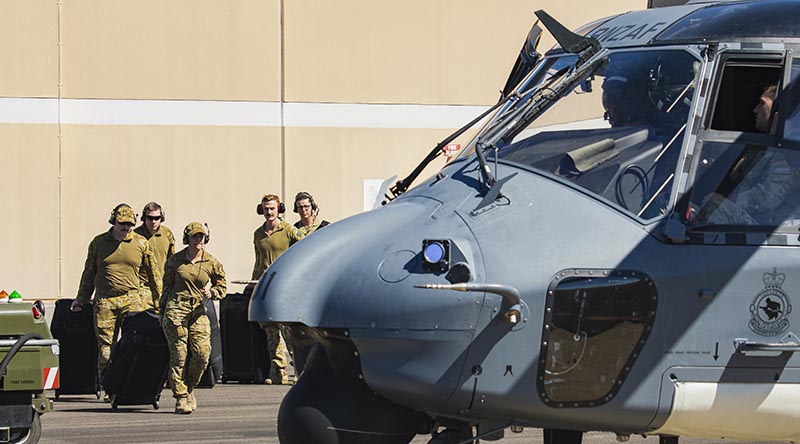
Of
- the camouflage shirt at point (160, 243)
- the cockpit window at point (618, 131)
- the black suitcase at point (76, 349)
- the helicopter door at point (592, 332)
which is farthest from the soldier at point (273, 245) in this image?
the helicopter door at point (592, 332)

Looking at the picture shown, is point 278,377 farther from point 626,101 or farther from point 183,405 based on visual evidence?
point 626,101

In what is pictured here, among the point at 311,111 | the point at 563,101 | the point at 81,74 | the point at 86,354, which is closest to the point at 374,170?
the point at 311,111

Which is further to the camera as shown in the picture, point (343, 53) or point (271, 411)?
point (343, 53)

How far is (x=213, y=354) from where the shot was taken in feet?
50.0

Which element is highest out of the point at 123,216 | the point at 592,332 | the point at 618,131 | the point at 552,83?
the point at 552,83

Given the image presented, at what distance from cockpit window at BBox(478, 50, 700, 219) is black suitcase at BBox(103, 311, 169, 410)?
24.5 ft

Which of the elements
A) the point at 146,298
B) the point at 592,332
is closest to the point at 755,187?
the point at 592,332

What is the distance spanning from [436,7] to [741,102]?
15.5 m

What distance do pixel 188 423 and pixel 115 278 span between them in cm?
253

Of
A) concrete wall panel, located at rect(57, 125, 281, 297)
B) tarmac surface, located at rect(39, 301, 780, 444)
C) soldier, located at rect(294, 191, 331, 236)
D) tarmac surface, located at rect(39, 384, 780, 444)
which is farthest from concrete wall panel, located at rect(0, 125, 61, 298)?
soldier, located at rect(294, 191, 331, 236)

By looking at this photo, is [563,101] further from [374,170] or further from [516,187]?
[374,170]

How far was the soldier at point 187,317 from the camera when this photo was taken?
43.5ft

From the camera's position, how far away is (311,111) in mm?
21562

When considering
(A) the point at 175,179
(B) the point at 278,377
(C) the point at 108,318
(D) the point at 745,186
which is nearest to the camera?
(D) the point at 745,186
